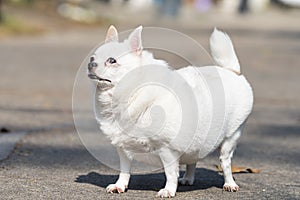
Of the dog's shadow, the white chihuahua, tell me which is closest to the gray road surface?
the dog's shadow

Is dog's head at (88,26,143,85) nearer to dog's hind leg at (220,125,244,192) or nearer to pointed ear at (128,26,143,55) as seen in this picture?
pointed ear at (128,26,143,55)

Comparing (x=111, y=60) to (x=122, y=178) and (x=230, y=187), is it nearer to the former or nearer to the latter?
(x=122, y=178)

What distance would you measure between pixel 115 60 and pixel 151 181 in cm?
124

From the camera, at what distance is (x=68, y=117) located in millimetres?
9219

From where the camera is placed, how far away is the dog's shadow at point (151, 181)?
558cm

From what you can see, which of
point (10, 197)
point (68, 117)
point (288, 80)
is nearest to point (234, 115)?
point (10, 197)

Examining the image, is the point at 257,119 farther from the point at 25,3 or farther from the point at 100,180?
the point at 25,3

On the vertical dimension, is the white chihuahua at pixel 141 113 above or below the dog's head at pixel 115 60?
below

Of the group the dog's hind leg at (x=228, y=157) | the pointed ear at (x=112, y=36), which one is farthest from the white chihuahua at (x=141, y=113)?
the dog's hind leg at (x=228, y=157)

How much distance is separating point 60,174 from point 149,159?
101cm

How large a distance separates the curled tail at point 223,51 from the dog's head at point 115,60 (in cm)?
82

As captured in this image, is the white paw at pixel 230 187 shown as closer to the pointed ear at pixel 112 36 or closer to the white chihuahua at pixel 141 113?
the white chihuahua at pixel 141 113

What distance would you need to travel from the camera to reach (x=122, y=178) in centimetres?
529

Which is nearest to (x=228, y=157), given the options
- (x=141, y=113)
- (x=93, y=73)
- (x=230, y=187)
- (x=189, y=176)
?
(x=230, y=187)
